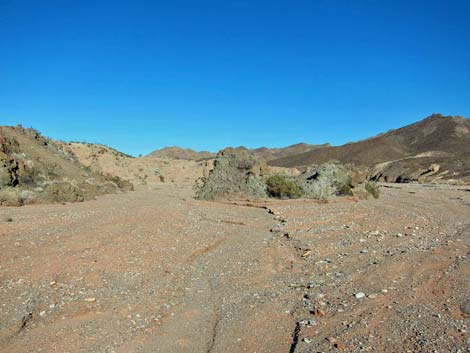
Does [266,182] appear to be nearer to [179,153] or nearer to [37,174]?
[37,174]

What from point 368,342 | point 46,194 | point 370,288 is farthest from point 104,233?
point 46,194

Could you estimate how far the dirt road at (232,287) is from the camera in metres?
4.95

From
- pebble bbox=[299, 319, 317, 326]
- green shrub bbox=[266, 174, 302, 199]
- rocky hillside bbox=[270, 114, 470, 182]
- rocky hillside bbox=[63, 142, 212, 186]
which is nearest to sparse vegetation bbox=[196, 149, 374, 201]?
green shrub bbox=[266, 174, 302, 199]

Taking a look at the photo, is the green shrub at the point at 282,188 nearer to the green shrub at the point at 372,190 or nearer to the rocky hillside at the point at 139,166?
the green shrub at the point at 372,190

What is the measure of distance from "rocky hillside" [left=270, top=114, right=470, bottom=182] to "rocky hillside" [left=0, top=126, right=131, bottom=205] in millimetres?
40931

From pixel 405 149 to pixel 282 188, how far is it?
272ft

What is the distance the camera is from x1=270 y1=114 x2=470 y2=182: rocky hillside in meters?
61.5

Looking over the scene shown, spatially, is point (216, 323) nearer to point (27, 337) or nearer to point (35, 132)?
point (27, 337)

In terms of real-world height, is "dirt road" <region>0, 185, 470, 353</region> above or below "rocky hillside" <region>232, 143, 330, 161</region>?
A: below

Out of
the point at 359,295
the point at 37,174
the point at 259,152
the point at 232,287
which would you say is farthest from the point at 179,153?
the point at 359,295

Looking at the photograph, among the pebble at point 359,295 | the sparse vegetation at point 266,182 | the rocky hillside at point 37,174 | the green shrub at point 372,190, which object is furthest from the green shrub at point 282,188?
the pebble at point 359,295

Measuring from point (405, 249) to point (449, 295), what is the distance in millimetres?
3091

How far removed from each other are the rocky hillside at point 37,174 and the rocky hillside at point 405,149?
1611 inches

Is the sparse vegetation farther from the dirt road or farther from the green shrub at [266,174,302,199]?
the dirt road
